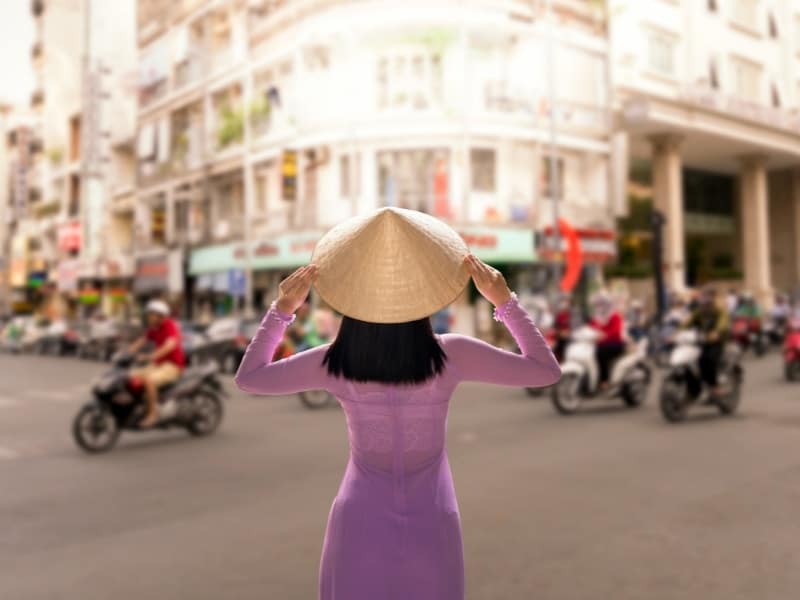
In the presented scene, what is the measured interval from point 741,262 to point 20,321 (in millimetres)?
30611

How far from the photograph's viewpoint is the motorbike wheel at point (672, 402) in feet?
30.6

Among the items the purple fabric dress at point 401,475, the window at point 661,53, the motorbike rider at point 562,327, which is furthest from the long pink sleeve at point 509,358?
the window at point 661,53

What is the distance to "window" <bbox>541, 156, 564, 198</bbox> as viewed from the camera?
2536 cm

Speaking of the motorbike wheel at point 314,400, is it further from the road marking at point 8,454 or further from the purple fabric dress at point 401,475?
the purple fabric dress at point 401,475

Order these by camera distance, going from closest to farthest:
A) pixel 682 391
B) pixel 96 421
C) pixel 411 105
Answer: pixel 96 421
pixel 682 391
pixel 411 105

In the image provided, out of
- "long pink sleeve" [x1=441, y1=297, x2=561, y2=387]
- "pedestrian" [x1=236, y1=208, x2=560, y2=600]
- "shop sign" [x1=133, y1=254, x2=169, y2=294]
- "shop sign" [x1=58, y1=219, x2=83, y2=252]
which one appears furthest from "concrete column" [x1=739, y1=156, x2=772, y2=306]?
"pedestrian" [x1=236, y1=208, x2=560, y2=600]

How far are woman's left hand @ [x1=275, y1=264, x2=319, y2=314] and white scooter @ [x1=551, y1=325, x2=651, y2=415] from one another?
331 inches

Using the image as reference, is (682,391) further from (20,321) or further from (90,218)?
(90,218)

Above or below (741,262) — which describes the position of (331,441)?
below

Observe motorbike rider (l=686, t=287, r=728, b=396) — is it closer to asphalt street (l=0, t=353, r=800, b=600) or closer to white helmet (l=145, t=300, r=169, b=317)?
asphalt street (l=0, t=353, r=800, b=600)

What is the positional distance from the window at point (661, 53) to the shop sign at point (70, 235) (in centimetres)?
2775

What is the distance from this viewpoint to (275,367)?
209 centimetres

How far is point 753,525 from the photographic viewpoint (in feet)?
16.1

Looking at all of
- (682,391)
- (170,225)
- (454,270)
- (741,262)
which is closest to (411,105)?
(170,225)
